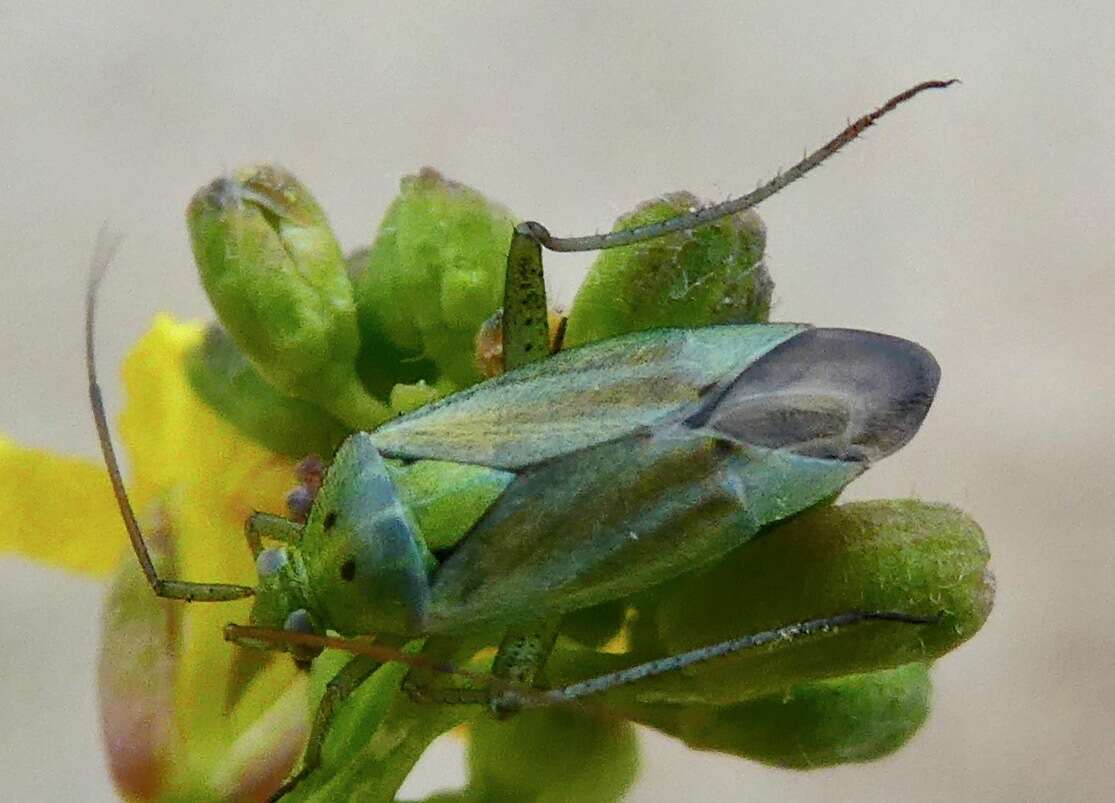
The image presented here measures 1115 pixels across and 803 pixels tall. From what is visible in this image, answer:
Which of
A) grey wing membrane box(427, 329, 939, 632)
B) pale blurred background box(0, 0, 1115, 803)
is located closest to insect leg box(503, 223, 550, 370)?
grey wing membrane box(427, 329, 939, 632)

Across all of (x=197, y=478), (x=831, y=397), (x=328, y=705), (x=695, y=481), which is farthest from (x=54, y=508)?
(x=831, y=397)

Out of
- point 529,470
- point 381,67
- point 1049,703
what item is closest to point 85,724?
point 381,67

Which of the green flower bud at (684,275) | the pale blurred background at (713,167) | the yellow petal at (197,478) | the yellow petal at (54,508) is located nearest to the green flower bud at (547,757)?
the yellow petal at (197,478)

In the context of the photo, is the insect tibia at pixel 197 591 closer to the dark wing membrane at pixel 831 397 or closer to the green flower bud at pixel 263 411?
the green flower bud at pixel 263 411

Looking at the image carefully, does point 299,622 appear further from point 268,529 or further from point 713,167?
point 713,167

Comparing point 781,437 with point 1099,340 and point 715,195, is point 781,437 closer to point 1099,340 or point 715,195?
point 715,195

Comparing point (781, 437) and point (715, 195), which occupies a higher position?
point (715, 195)

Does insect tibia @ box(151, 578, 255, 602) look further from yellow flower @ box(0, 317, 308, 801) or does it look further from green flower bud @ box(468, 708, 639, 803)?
green flower bud @ box(468, 708, 639, 803)
